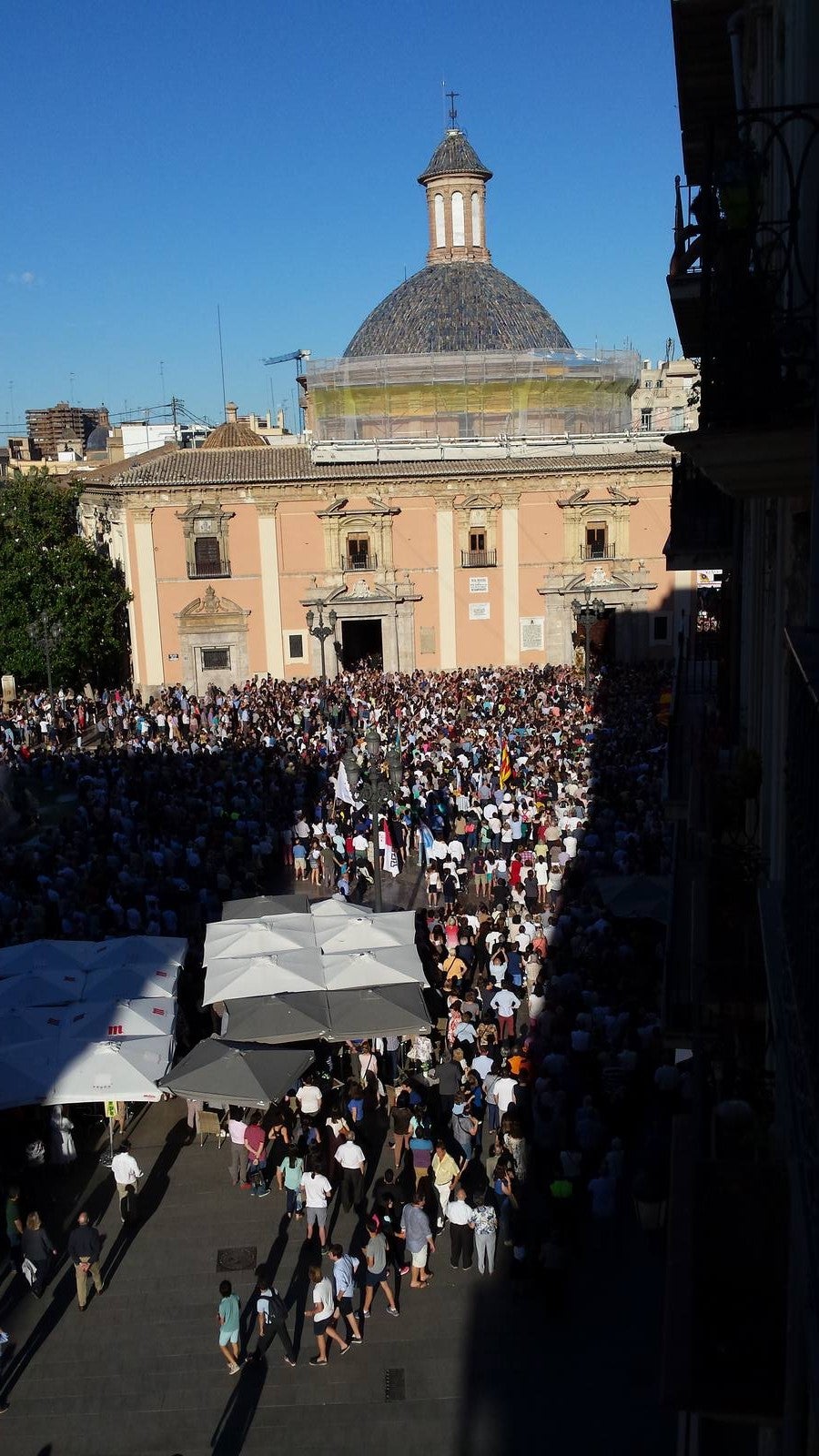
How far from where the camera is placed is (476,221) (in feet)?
168

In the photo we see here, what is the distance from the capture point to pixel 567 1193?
393 inches

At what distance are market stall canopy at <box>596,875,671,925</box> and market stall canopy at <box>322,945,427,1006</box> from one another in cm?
236

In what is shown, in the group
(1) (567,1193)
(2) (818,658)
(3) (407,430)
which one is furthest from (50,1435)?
(3) (407,430)

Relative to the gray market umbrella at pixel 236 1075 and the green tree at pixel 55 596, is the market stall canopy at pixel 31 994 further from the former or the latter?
the green tree at pixel 55 596

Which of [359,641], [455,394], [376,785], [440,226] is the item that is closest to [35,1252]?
[376,785]

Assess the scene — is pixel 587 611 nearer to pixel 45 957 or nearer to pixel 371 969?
pixel 371 969

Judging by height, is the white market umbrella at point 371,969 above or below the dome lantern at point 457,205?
below

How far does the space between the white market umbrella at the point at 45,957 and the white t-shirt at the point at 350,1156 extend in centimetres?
414

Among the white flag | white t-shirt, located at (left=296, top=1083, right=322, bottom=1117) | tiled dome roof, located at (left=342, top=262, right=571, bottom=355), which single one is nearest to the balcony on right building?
white t-shirt, located at (left=296, top=1083, right=322, bottom=1117)

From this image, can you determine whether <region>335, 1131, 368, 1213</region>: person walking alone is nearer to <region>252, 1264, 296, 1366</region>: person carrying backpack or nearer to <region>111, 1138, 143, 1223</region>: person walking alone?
<region>252, 1264, 296, 1366</region>: person carrying backpack

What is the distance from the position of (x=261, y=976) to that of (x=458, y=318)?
129ft

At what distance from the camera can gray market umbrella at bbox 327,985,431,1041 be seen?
1238 centimetres

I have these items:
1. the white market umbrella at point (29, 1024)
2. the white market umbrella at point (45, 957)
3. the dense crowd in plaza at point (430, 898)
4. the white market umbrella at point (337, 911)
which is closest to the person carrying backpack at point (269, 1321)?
the dense crowd in plaza at point (430, 898)

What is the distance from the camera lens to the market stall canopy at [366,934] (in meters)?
14.3
